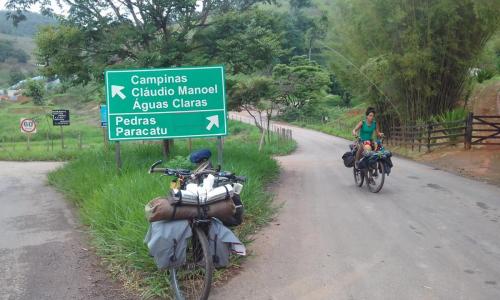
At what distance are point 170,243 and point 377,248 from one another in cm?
278

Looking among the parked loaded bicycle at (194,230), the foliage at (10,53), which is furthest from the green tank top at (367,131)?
the foliage at (10,53)

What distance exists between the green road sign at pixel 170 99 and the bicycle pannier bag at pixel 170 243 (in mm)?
4997

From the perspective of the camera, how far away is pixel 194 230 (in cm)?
477

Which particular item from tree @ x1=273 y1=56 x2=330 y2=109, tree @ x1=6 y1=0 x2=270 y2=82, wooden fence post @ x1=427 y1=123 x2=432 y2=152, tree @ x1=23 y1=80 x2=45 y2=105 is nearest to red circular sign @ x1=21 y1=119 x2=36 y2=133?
tree @ x1=23 y1=80 x2=45 y2=105

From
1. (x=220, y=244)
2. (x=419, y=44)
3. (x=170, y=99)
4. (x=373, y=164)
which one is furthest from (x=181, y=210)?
(x=419, y=44)

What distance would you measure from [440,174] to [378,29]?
758 cm

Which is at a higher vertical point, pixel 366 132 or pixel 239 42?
pixel 239 42

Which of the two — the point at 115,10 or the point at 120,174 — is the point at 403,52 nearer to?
the point at 115,10

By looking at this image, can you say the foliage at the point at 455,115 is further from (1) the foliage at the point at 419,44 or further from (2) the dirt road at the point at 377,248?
(2) the dirt road at the point at 377,248

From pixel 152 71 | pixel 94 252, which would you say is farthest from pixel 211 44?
pixel 94 252

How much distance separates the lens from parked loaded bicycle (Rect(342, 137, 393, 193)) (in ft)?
32.6

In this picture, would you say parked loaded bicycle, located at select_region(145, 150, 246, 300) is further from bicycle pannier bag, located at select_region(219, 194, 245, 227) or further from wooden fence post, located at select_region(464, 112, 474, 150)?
wooden fence post, located at select_region(464, 112, 474, 150)

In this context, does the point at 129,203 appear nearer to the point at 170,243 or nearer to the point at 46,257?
the point at 46,257

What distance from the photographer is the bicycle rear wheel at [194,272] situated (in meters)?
4.51
